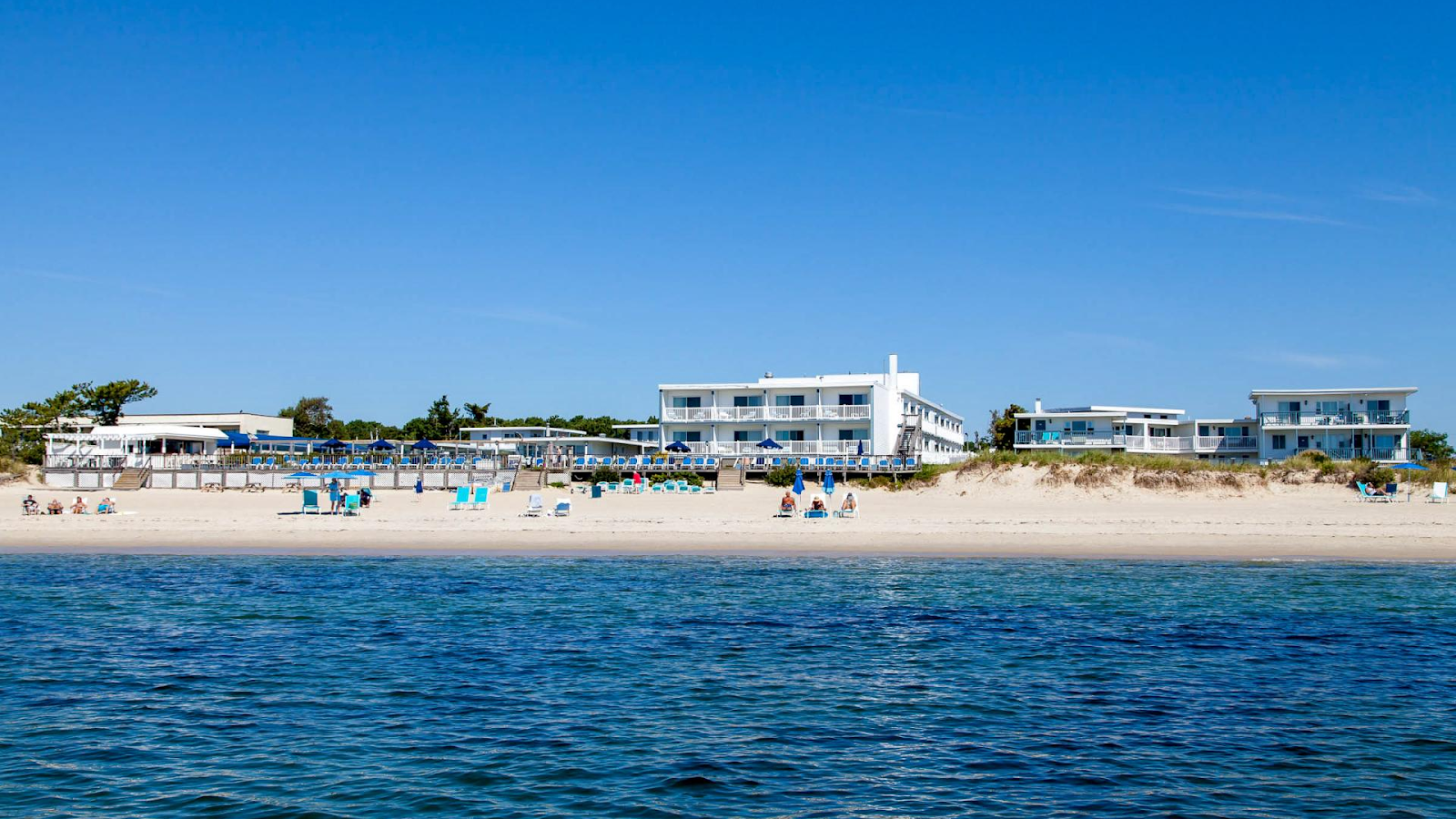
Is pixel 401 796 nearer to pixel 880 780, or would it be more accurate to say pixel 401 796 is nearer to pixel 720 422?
pixel 880 780

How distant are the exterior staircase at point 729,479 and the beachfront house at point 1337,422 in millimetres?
31046

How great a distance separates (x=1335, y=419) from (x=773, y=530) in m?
43.2

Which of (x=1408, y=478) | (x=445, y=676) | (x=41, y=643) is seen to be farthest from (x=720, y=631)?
(x=1408, y=478)

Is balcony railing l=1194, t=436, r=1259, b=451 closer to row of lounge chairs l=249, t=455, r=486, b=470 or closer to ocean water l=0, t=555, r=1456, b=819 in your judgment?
row of lounge chairs l=249, t=455, r=486, b=470

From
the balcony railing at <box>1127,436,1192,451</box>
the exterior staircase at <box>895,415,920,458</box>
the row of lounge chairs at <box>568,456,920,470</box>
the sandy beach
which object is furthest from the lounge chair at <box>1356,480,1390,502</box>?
the balcony railing at <box>1127,436,1192,451</box>

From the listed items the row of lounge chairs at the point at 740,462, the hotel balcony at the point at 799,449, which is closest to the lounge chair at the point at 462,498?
the row of lounge chairs at the point at 740,462

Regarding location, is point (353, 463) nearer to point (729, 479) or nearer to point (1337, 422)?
point (729, 479)

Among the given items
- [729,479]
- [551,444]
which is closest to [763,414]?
[729,479]

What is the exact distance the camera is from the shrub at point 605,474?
166ft

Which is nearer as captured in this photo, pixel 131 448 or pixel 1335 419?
pixel 131 448

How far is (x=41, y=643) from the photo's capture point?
15430mm

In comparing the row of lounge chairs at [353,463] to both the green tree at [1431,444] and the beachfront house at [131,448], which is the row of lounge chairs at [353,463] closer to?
the beachfront house at [131,448]

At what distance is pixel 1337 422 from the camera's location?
59219mm

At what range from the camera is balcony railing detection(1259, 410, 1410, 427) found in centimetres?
5850
